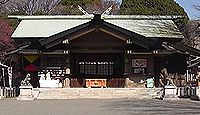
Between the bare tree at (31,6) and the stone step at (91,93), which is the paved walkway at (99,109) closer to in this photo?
the stone step at (91,93)

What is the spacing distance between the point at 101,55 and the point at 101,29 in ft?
8.27

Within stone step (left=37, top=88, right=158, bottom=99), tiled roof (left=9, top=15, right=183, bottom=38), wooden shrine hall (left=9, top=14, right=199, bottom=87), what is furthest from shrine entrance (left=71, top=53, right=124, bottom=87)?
stone step (left=37, top=88, right=158, bottom=99)

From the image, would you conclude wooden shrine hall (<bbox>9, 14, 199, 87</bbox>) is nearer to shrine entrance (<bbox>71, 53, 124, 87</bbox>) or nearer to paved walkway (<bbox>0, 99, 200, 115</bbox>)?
shrine entrance (<bbox>71, 53, 124, 87</bbox>)

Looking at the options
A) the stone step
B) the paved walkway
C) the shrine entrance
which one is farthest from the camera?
the shrine entrance

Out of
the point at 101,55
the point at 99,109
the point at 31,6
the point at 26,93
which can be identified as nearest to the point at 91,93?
the point at 26,93

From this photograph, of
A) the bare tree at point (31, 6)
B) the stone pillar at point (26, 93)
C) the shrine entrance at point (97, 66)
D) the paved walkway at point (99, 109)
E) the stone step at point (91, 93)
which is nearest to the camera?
the paved walkway at point (99, 109)

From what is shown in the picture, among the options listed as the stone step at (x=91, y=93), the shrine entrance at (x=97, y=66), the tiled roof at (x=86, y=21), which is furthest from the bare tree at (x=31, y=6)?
the stone step at (x=91, y=93)

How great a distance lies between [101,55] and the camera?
27578 mm

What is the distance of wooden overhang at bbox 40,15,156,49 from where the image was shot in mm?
25203

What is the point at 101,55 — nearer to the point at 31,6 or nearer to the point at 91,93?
the point at 91,93

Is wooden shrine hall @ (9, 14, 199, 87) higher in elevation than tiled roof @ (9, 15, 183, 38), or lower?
lower

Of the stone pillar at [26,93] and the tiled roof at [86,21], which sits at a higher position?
the tiled roof at [86,21]

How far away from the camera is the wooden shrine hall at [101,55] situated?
25.5 meters

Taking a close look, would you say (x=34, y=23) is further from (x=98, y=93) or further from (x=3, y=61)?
(x=98, y=93)
